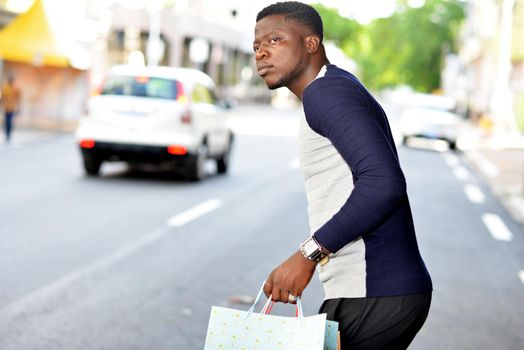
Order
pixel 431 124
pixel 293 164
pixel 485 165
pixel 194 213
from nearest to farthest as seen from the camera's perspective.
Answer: pixel 194 213, pixel 293 164, pixel 485 165, pixel 431 124

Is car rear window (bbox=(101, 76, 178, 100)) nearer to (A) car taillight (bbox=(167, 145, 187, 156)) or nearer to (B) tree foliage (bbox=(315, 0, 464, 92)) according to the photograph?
(A) car taillight (bbox=(167, 145, 187, 156))

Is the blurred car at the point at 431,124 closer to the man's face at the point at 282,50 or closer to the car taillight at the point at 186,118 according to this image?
the car taillight at the point at 186,118

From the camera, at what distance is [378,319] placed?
254 cm

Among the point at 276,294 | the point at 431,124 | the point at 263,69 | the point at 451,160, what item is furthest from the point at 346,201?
the point at 431,124

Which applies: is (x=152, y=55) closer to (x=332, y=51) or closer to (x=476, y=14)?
(x=476, y=14)

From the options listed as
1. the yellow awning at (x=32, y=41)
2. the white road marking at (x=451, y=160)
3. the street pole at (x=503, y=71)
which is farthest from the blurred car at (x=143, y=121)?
the street pole at (x=503, y=71)

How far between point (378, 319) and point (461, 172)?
18664mm

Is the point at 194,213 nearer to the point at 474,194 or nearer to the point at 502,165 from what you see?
the point at 474,194

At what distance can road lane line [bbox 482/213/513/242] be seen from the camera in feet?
36.9

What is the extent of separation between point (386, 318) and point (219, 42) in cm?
6034

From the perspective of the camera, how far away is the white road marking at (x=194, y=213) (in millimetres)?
10664

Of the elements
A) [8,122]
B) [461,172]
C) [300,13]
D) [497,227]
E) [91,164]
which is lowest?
[461,172]

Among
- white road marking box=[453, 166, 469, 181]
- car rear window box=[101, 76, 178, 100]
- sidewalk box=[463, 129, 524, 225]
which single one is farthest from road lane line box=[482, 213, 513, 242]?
white road marking box=[453, 166, 469, 181]

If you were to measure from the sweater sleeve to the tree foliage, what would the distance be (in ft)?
252
